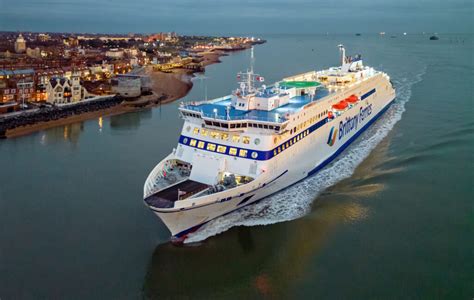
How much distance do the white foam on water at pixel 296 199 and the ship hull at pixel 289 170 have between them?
10.3 inches

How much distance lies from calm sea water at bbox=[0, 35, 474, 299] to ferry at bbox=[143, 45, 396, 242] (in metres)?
0.82

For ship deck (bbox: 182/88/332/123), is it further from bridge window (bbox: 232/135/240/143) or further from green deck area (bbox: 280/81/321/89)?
green deck area (bbox: 280/81/321/89)

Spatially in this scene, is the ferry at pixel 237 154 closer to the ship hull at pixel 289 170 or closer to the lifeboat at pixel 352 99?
the ship hull at pixel 289 170

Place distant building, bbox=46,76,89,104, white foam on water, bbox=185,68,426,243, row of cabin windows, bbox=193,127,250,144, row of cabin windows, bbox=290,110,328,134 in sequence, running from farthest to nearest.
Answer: distant building, bbox=46,76,89,104 < row of cabin windows, bbox=290,110,328,134 < row of cabin windows, bbox=193,127,250,144 < white foam on water, bbox=185,68,426,243

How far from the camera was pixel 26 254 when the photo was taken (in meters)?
15.5

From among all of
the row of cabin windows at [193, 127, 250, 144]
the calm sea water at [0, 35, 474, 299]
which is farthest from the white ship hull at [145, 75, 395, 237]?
the row of cabin windows at [193, 127, 250, 144]

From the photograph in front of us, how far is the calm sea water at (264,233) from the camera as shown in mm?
13828

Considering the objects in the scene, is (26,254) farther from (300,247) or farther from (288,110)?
(288,110)

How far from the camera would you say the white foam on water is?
56.3 feet

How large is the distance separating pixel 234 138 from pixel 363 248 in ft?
23.2

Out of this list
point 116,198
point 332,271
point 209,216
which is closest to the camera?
point 332,271

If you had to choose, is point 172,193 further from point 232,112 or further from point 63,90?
point 63,90

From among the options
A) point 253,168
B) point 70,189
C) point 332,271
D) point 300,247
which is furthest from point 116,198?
point 332,271

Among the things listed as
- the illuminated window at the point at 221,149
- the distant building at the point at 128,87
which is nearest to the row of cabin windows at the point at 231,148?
the illuminated window at the point at 221,149
